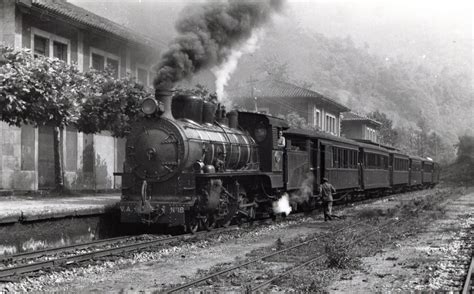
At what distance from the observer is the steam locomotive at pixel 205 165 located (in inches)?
498

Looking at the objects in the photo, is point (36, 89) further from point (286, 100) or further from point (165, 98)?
point (286, 100)

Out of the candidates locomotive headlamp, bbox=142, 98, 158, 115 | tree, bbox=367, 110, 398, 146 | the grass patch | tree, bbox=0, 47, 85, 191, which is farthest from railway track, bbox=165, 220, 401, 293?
tree, bbox=367, 110, 398, 146

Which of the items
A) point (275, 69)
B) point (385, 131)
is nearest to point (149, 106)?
point (275, 69)

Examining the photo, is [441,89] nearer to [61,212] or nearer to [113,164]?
[113,164]

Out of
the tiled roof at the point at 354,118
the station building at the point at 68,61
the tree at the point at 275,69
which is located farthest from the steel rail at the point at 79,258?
the tiled roof at the point at 354,118

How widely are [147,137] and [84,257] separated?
154 inches

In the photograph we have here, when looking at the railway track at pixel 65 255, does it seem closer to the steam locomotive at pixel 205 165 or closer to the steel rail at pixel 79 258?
the steel rail at pixel 79 258

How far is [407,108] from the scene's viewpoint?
124 metres

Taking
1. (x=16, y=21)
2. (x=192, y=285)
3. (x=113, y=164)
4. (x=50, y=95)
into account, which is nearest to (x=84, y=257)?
(x=192, y=285)

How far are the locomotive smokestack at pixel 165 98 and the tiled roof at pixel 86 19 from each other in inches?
525

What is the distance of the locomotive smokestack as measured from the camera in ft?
42.5

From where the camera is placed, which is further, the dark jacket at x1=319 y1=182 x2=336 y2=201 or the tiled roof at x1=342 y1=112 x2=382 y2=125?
the tiled roof at x1=342 y1=112 x2=382 y2=125

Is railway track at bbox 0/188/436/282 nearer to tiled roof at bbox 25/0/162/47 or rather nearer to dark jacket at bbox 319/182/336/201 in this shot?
dark jacket at bbox 319/182/336/201

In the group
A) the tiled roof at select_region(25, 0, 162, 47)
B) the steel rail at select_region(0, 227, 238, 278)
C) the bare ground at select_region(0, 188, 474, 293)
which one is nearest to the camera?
the bare ground at select_region(0, 188, 474, 293)
